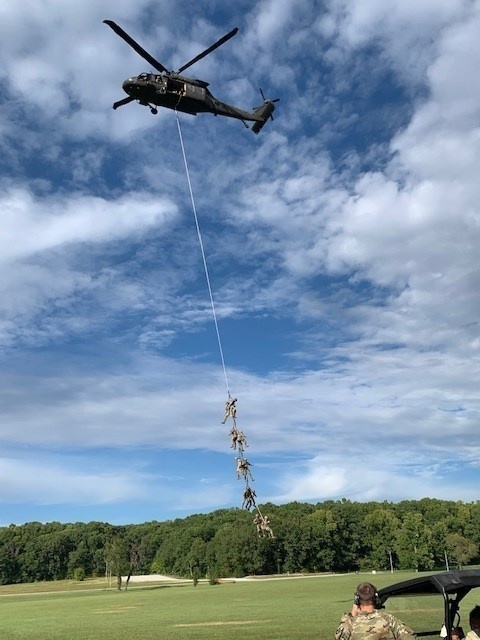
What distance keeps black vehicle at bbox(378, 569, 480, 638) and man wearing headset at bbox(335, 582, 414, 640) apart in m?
1.05

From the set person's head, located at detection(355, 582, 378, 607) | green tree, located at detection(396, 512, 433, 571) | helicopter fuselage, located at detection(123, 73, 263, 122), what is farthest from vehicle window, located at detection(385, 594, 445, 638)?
green tree, located at detection(396, 512, 433, 571)

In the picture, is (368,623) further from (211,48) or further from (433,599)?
(211,48)

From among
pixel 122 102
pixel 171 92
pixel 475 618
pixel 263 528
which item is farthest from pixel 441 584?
→ pixel 122 102

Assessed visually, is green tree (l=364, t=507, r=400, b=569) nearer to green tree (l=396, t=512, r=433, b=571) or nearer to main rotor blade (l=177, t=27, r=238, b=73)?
green tree (l=396, t=512, r=433, b=571)

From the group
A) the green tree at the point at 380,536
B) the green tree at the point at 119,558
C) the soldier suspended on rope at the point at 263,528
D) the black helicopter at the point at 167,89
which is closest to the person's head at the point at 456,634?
the soldier suspended on rope at the point at 263,528

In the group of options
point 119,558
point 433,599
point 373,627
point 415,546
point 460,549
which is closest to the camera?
point 373,627

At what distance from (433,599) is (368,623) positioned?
182 cm

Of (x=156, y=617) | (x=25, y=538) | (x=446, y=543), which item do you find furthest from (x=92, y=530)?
(x=156, y=617)

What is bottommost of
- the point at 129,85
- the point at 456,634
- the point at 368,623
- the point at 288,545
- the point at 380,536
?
the point at 456,634

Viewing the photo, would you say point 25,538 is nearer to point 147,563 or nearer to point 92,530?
point 92,530

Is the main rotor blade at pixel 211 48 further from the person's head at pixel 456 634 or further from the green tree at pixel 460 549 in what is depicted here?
the green tree at pixel 460 549

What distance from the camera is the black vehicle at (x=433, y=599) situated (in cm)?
762

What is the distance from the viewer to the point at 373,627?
21.9ft

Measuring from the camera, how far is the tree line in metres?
123
